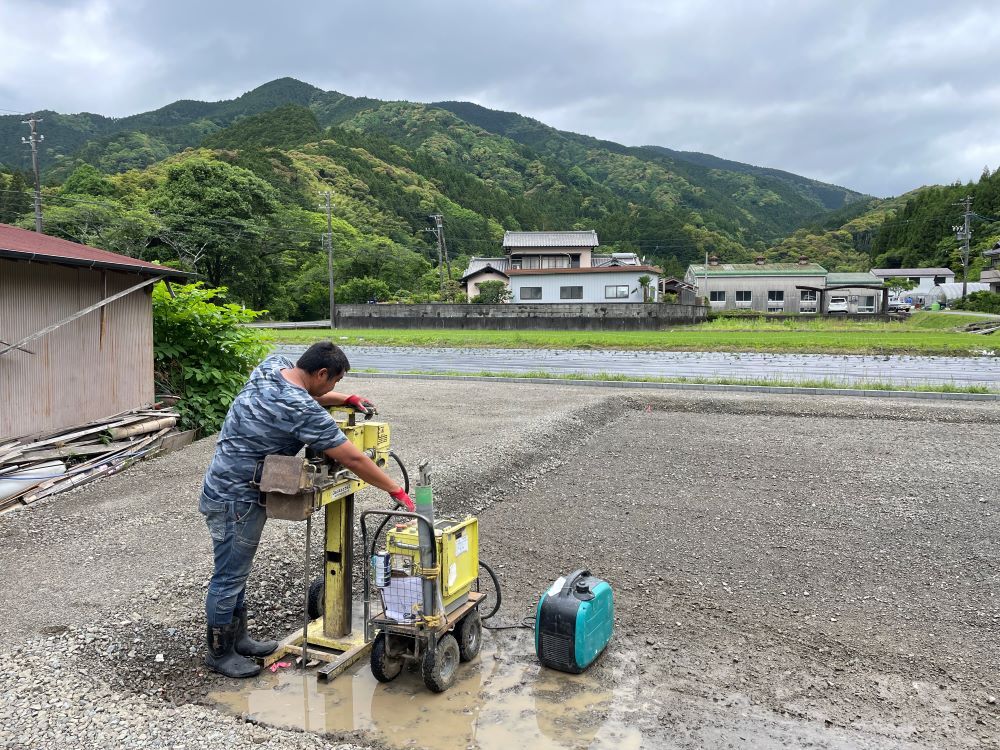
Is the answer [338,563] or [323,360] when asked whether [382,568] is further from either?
[323,360]

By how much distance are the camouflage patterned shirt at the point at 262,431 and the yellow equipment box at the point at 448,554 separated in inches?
26.3

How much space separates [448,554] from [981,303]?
184ft

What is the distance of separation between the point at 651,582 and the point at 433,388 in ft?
34.0

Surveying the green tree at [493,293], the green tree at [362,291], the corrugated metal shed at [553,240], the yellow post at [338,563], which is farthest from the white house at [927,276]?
the yellow post at [338,563]

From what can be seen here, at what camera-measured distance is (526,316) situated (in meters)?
35.4

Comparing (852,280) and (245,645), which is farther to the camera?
(852,280)

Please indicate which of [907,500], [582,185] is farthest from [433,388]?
[582,185]

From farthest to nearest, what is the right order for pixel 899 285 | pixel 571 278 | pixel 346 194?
pixel 346 194 → pixel 899 285 → pixel 571 278

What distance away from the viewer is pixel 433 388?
14.8m

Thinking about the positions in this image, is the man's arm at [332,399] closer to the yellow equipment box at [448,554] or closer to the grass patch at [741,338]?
the yellow equipment box at [448,554]

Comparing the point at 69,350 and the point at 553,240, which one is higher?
the point at 553,240

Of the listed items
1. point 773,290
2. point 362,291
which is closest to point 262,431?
point 362,291

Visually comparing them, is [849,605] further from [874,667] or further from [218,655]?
[218,655]

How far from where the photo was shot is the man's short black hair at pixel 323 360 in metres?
3.36
